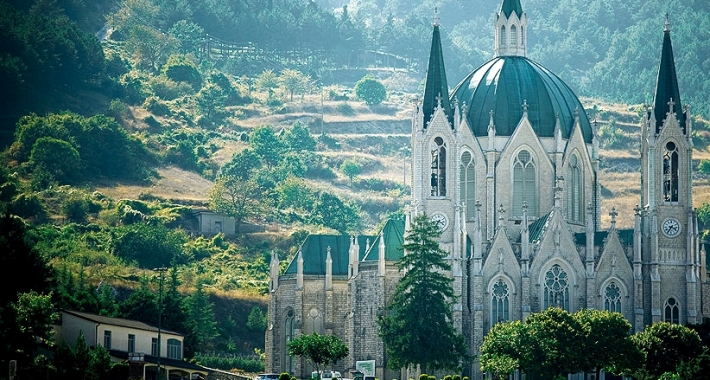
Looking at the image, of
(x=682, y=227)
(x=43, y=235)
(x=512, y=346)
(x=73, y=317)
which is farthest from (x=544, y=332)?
(x=43, y=235)

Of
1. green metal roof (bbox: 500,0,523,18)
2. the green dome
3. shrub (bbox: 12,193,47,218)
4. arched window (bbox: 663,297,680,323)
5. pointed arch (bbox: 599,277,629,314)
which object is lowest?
arched window (bbox: 663,297,680,323)

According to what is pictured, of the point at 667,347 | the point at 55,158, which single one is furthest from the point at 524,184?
the point at 55,158

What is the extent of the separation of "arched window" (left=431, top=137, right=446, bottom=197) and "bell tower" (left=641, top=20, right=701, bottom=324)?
13558mm

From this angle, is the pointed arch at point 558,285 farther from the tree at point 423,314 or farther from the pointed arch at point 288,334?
the pointed arch at point 288,334

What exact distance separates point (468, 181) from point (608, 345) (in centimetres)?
2031

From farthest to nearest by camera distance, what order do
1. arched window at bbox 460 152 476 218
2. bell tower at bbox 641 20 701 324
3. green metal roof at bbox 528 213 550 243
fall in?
arched window at bbox 460 152 476 218
green metal roof at bbox 528 213 550 243
bell tower at bbox 641 20 701 324

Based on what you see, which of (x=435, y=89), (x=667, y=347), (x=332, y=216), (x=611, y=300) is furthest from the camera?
(x=332, y=216)

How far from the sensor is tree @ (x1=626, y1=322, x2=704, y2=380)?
365 feet

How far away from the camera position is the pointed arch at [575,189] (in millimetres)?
126062

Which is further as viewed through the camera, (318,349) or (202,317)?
(202,317)

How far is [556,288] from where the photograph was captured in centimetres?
12031

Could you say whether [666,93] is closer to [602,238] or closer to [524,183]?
[602,238]

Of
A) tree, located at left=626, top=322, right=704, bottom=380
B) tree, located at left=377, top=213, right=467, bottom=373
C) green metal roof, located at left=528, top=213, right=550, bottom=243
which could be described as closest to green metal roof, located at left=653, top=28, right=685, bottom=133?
green metal roof, located at left=528, top=213, right=550, bottom=243

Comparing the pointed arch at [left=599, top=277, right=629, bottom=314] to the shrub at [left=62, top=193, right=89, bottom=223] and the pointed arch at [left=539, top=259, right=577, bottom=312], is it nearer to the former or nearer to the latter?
the pointed arch at [left=539, top=259, right=577, bottom=312]
